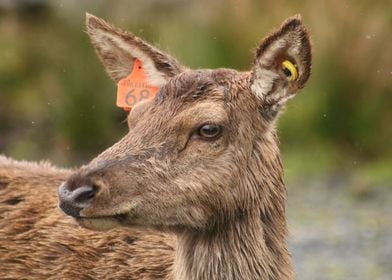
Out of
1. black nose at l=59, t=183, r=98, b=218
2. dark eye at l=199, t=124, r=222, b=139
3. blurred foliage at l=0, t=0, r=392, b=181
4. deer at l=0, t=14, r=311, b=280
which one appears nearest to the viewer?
black nose at l=59, t=183, r=98, b=218

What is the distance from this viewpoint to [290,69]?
7.57m

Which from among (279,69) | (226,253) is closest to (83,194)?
(226,253)

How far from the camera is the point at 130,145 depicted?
7.31m

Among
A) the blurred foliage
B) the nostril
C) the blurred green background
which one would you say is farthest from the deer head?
the blurred foliage

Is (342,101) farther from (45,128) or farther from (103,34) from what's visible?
(103,34)

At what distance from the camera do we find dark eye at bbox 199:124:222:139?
7352 mm

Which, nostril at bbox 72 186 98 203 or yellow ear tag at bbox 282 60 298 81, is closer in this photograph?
nostril at bbox 72 186 98 203

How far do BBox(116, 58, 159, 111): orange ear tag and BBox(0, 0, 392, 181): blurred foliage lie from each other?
629 cm

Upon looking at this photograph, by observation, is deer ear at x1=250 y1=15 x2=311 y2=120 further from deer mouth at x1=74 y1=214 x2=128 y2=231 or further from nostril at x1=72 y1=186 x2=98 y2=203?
nostril at x1=72 y1=186 x2=98 y2=203

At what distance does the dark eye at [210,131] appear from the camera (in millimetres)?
7352

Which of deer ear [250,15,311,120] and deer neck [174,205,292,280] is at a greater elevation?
deer ear [250,15,311,120]

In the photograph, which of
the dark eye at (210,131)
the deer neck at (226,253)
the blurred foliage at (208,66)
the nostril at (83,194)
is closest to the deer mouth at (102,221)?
the nostril at (83,194)

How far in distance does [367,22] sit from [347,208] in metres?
2.96

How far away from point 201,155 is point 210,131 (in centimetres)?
15
